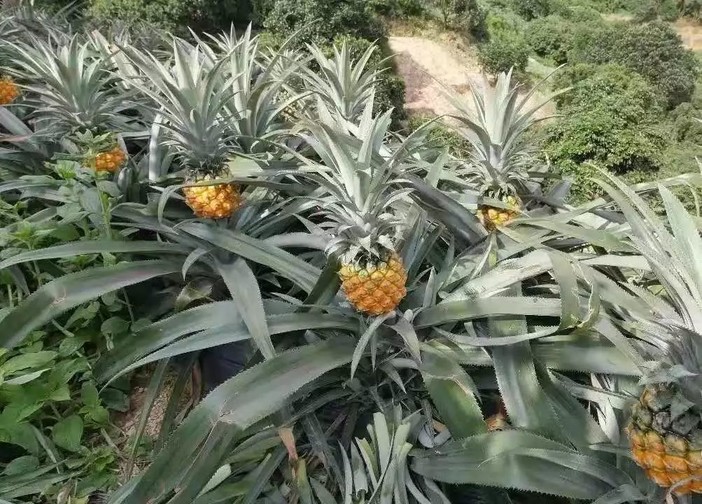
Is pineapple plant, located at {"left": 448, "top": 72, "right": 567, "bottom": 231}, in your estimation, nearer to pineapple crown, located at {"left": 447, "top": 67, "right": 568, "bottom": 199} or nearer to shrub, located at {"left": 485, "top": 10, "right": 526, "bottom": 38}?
pineapple crown, located at {"left": 447, "top": 67, "right": 568, "bottom": 199}

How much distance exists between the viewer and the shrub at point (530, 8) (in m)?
16.0

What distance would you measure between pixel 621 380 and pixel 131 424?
150 cm

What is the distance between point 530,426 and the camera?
4.12 ft

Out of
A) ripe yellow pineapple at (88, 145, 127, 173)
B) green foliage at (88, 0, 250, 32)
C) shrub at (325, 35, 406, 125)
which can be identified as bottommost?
shrub at (325, 35, 406, 125)

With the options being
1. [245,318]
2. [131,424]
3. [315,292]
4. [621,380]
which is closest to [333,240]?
[315,292]

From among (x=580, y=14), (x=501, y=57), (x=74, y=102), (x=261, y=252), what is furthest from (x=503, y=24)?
(x=261, y=252)

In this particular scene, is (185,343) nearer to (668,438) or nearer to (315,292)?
(315,292)

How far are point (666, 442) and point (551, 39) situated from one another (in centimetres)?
1455

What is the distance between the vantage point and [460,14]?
1246 centimetres

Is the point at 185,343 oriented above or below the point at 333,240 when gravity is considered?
below

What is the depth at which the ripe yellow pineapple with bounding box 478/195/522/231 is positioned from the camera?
1820 millimetres

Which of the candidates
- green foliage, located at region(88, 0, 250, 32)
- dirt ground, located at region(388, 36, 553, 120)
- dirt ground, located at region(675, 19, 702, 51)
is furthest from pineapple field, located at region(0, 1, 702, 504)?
dirt ground, located at region(675, 19, 702, 51)

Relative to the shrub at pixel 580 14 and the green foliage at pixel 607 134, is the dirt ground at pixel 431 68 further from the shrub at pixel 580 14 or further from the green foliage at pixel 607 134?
the shrub at pixel 580 14

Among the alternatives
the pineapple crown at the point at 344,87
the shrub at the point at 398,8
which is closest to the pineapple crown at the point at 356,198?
the pineapple crown at the point at 344,87
